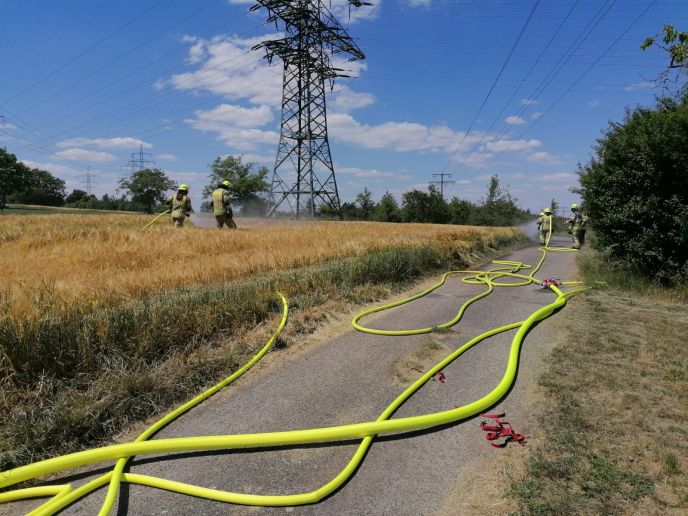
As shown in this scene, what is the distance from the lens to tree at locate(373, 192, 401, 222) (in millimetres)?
70438

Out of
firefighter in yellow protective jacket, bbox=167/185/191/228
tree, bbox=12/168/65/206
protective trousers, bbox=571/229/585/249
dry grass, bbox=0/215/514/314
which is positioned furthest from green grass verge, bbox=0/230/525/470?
tree, bbox=12/168/65/206

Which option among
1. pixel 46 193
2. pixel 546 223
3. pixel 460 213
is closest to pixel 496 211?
pixel 460 213

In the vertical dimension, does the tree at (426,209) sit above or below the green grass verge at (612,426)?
above

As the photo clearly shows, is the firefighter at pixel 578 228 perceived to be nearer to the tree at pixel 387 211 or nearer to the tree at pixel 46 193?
the tree at pixel 387 211

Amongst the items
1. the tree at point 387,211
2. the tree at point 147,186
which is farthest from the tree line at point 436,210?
the tree at point 147,186

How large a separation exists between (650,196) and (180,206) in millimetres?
15269

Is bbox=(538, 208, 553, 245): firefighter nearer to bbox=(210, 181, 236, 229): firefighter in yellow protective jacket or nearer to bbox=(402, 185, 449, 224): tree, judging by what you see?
bbox=(210, 181, 236, 229): firefighter in yellow protective jacket

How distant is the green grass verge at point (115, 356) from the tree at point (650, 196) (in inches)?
297

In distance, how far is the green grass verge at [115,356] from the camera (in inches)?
133

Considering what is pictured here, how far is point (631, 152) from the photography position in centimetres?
966

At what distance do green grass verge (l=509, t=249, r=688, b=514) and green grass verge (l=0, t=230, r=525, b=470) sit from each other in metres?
3.11

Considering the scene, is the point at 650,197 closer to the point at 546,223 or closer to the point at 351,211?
the point at 546,223

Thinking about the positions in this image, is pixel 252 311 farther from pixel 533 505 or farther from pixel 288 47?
pixel 288 47

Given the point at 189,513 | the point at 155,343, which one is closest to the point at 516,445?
the point at 189,513
